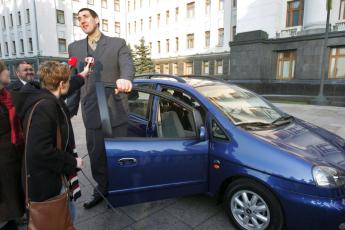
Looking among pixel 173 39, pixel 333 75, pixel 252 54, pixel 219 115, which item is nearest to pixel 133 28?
pixel 173 39

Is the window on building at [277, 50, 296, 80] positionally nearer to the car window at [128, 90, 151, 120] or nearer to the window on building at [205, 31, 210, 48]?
the window on building at [205, 31, 210, 48]

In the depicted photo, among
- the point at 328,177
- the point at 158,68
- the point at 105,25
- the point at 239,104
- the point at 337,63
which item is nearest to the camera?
the point at 328,177

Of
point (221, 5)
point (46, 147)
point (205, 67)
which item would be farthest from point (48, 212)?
point (221, 5)

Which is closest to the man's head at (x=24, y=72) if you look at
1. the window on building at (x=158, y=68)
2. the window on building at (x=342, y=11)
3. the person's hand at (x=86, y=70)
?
the person's hand at (x=86, y=70)

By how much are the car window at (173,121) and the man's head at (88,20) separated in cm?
109

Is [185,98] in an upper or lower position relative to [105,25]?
lower

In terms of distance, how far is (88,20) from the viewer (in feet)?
8.61

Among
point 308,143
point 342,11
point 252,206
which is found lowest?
point 252,206

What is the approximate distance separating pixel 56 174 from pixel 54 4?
3495 centimetres

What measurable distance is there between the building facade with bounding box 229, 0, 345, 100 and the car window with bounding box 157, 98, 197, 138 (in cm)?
1657

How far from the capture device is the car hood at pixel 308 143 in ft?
7.13

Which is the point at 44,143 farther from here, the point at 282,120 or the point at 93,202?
the point at 282,120

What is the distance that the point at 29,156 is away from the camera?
1558mm

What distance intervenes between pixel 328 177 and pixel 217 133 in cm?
100
